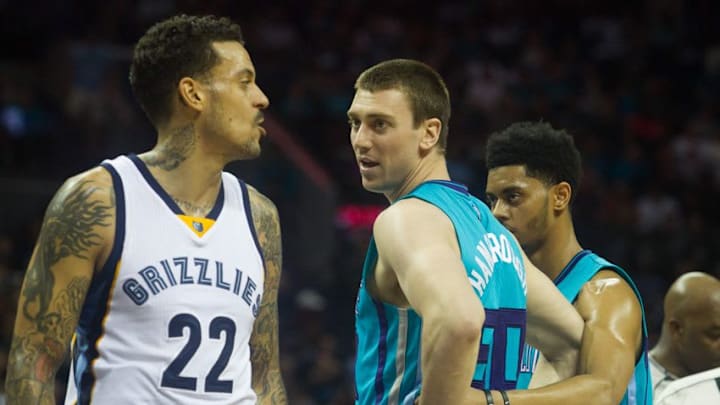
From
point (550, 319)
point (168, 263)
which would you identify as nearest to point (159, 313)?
point (168, 263)

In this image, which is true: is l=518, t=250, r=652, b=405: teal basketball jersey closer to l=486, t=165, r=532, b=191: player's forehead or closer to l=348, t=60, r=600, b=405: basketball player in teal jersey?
l=348, t=60, r=600, b=405: basketball player in teal jersey

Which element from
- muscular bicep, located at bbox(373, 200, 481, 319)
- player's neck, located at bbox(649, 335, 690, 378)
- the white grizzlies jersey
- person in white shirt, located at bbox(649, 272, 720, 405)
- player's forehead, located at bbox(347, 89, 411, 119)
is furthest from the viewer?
player's neck, located at bbox(649, 335, 690, 378)

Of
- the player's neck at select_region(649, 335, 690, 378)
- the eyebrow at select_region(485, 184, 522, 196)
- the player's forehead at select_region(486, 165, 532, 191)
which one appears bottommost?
the player's neck at select_region(649, 335, 690, 378)

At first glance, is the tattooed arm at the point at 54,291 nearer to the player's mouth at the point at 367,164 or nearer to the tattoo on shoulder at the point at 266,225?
the tattoo on shoulder at the point at 266,225

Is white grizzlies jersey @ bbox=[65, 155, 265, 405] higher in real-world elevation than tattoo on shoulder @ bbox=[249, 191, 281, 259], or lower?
lower

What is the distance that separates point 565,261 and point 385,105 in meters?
1.20

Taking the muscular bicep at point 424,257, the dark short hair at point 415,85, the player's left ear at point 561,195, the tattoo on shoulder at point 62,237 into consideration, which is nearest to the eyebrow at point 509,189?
the player's left ear at point 561,195

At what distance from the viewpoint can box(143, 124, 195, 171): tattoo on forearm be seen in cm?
335

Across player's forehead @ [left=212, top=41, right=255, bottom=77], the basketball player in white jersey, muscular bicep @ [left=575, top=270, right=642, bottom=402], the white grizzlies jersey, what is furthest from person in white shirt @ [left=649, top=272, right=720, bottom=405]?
player's forehead @ [left=212, top=41, right=255, bottom=77]

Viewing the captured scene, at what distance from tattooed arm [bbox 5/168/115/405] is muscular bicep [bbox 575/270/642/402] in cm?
156

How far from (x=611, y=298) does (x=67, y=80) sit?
8.55 meters

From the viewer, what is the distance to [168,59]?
337 cm

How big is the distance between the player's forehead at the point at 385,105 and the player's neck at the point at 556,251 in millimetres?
1136

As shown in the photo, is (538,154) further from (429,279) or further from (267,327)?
(429,279)
